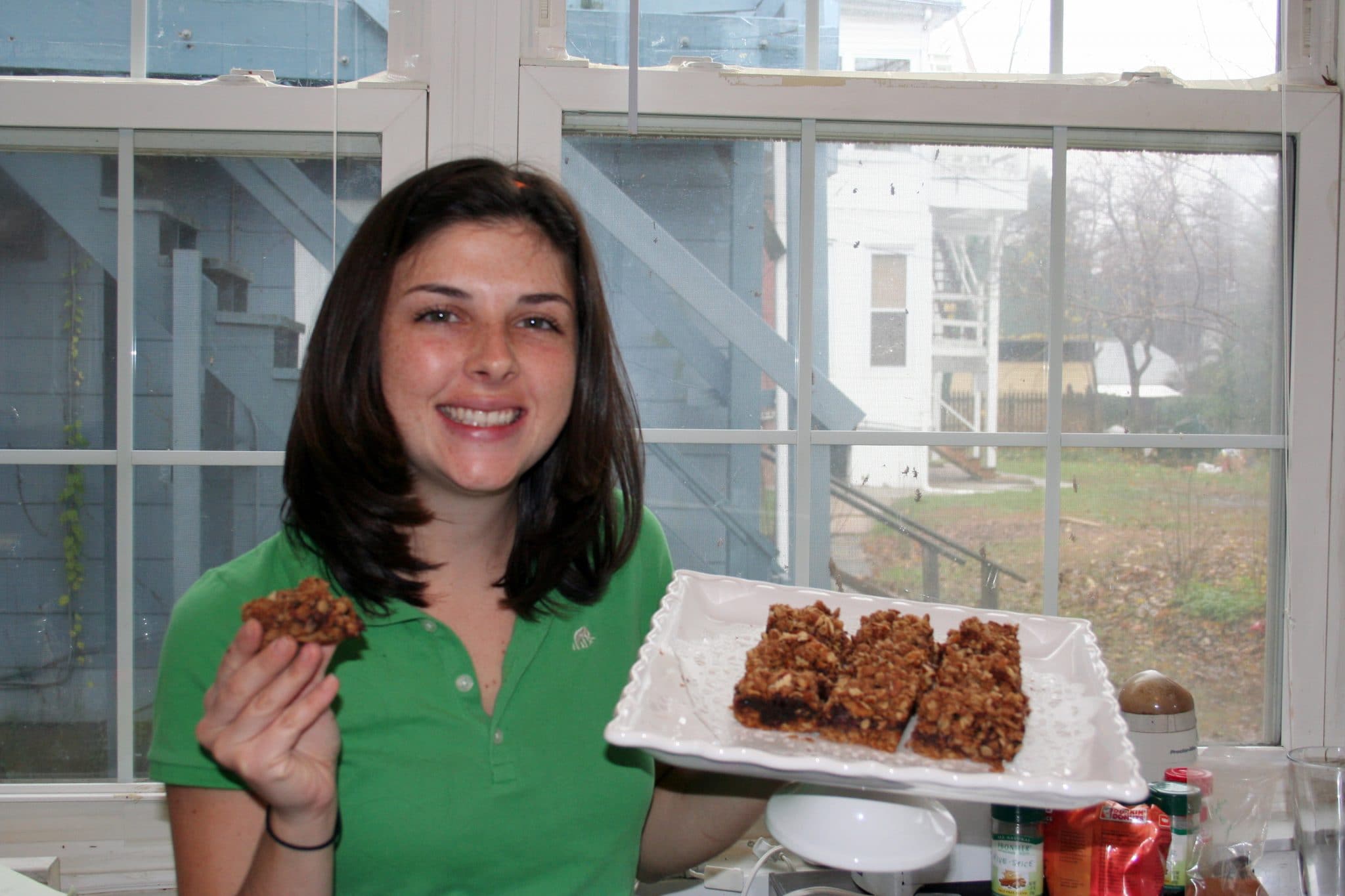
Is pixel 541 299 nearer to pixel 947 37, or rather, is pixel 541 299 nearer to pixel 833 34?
pixel 833 34

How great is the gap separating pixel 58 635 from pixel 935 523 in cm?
154

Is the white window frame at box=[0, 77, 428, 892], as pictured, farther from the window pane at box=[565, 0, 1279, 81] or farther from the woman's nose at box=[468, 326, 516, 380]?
the woman's nose at box=[468, 326, 516, 380]

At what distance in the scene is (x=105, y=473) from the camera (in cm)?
168

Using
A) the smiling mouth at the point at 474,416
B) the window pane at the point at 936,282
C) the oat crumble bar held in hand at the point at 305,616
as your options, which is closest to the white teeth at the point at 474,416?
the smiling mouth at the point at 474,416

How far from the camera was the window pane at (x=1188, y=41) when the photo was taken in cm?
174

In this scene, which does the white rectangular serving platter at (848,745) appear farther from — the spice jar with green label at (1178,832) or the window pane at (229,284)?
the window pane at (229,284)


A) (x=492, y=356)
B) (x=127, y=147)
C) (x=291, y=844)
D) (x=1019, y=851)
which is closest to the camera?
(x=291, y=844)

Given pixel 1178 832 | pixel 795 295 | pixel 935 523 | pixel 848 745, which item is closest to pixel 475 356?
pixel 848 745

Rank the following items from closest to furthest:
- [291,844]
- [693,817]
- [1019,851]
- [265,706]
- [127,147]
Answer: [265,706], [291,844], [693,817], [1019,851], [127,147]

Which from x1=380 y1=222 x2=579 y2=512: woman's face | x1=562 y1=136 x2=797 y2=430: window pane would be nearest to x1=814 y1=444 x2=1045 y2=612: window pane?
x1=562 y1=136 x2=797 y2=430: window pane

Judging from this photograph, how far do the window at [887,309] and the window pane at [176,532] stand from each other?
3.50 ft

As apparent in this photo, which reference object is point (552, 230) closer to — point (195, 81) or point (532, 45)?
point (532, 45)

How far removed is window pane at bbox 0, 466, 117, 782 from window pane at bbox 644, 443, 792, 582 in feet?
3.10

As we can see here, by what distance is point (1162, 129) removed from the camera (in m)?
1.73
